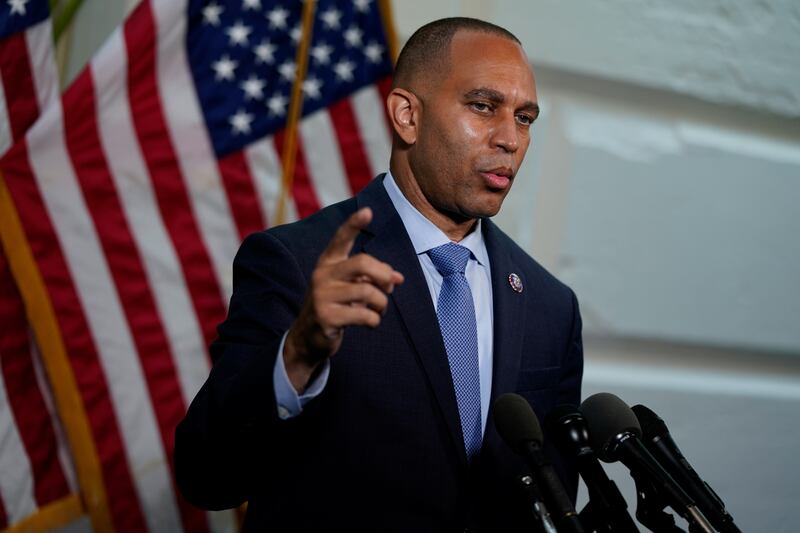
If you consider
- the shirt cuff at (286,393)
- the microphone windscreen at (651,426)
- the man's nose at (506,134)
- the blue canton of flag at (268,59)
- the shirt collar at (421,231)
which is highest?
the blue canton of flag at (268,59)

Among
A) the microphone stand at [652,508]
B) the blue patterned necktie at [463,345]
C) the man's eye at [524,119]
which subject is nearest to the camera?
the microphone stand at [652,508]

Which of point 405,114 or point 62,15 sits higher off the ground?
point 62,15

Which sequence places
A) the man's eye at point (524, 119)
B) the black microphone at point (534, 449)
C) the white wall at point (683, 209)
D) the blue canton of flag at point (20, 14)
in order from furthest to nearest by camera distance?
the white wall at point (683, 209)
the blue canton of flag at point (20, 14)
the man's eye at point (524, 119)
the black microphone at point (534, 449)

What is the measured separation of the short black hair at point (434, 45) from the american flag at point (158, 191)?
28.3 inches

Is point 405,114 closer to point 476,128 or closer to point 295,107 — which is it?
point 476,128

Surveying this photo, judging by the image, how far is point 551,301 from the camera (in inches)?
62.6

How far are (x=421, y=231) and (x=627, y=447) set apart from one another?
0.53 meters

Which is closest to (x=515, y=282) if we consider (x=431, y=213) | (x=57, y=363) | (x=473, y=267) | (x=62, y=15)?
(x=473, y=267)

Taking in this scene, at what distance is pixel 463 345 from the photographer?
138cm

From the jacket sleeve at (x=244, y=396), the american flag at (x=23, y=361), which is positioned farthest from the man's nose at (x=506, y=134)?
the american flag at (x=23, y=361)

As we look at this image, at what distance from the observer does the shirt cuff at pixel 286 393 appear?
1108 mm

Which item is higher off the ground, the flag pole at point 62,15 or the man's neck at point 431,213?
the flag pole at point 62,15

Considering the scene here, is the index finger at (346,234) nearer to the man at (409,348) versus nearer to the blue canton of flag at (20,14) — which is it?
the man at (409,348)

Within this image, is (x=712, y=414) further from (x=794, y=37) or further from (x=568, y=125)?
(x=794, y=37)
